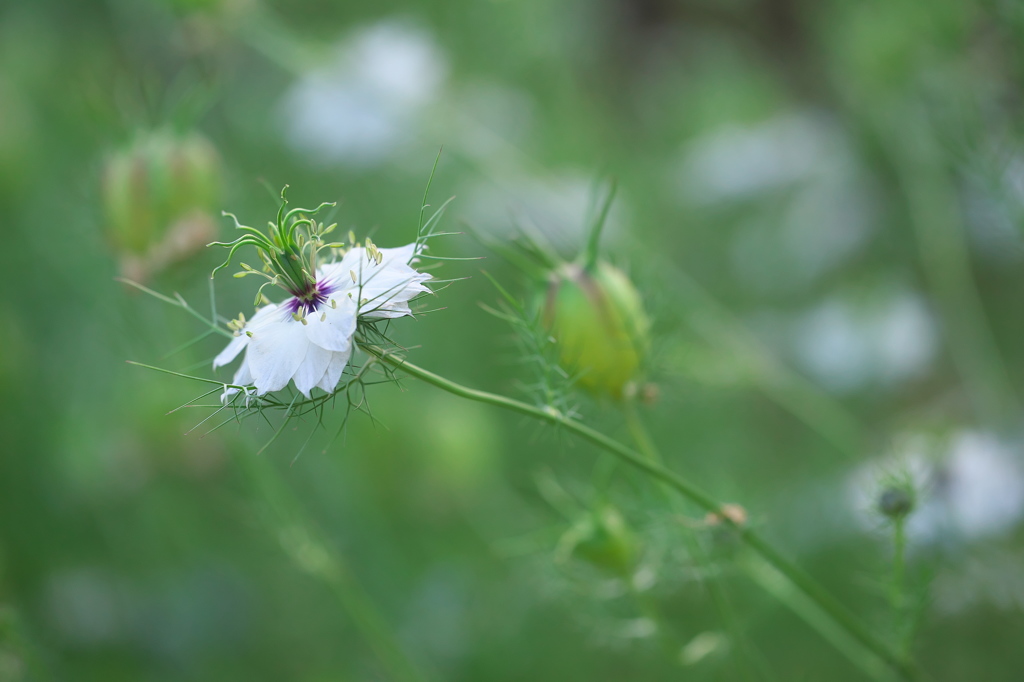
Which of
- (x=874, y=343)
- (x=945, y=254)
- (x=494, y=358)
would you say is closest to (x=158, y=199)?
(x=494, y=358)

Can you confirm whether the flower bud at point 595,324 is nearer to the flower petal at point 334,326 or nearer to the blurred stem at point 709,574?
Answer: the blurred stem at point 709,574

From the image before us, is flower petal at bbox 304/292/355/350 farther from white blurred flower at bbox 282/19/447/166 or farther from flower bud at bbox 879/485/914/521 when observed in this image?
white blurred flower at bbox 282/19/447/166

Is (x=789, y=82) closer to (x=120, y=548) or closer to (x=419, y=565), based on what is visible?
(x=419, y=565)

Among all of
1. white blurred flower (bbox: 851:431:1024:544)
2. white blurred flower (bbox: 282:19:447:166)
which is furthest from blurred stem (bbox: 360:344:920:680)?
white blurred flower (bbox: 282:19:447:166)

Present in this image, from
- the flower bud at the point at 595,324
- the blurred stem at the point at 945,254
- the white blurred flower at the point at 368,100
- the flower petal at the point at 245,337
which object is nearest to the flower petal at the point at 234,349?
the flower petal at the point at 245,337

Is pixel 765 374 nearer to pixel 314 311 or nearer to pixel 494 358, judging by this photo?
pixel 494 358
